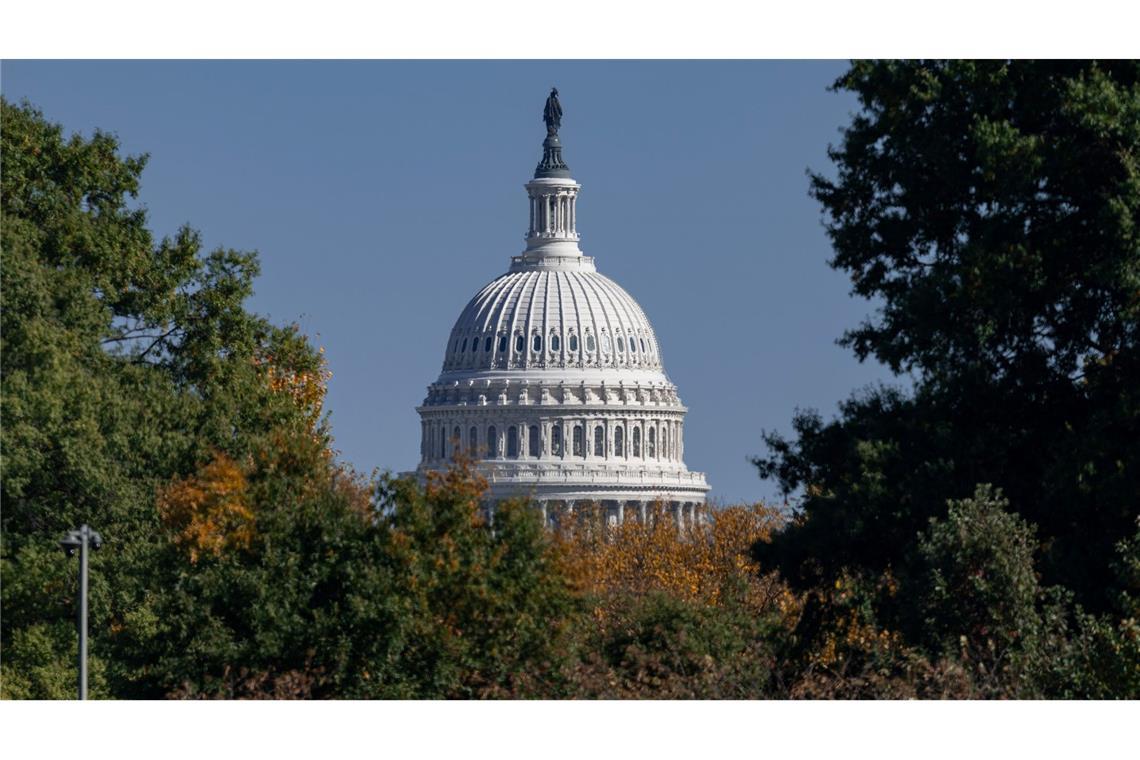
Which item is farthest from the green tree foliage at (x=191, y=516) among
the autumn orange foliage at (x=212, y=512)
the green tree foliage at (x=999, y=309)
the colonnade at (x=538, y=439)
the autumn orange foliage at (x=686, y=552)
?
the colonnade at (x=538, y=439)

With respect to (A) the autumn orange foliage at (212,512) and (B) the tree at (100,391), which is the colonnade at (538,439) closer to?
(B) the tree at (100,391)

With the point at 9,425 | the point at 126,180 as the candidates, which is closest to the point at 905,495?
the point at 9,425

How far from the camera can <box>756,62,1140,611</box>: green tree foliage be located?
1326 inches

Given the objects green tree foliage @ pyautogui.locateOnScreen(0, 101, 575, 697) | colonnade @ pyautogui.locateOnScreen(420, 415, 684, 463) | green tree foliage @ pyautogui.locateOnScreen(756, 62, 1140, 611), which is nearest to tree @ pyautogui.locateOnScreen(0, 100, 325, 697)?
green tree foliage @ pyautogui.locateOnScreen(0, 101, 575, 697)

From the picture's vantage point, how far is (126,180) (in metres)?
47.9

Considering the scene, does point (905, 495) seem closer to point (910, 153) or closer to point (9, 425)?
point (910, 153)

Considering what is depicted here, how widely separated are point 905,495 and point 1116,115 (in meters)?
5.77

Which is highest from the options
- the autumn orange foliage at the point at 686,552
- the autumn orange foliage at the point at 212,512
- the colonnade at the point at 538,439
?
the colonnade at the point at 538,439

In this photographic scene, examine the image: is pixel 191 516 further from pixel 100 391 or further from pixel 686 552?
pixel 686 552

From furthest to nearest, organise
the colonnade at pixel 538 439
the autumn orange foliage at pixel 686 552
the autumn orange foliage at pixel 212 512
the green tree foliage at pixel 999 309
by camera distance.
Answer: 1. the colonnade at pixel 538 439
2. the autumn orange foliage at pixel 686 552
3. the autumn orange foliage at pixel 212 512
4. the green tree foliage at pixel 999 309

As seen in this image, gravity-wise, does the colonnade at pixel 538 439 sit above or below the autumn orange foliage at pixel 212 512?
above

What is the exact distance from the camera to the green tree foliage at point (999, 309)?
33688 mm

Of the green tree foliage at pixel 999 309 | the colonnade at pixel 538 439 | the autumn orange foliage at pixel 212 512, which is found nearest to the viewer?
the green tree foliage at pixel 999 309

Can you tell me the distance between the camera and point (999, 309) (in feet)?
113
